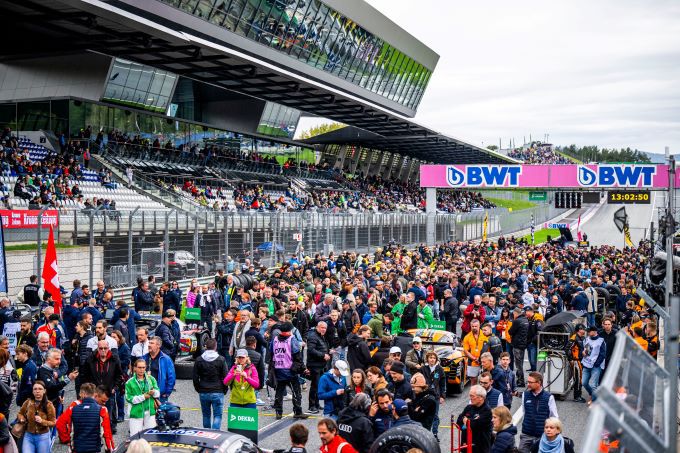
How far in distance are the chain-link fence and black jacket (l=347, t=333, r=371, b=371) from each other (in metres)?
9.97

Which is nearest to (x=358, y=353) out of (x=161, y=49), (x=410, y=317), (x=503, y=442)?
(x=410, y=317)

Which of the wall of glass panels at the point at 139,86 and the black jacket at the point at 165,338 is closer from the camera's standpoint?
the black jacket at the point at 165,338

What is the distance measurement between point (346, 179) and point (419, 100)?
11.6m

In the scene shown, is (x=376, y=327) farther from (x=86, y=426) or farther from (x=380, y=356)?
(x=86, y=426)

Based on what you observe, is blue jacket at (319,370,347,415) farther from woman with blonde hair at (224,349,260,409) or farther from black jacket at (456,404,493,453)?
black jacket at (456,404,493,453)

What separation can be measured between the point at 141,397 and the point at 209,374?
1.21 metres

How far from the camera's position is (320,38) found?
50531 mm

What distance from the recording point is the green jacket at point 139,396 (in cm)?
1067

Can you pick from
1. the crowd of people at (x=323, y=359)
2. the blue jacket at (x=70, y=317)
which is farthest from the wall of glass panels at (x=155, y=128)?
the blue jacket at (x=70, y=317)

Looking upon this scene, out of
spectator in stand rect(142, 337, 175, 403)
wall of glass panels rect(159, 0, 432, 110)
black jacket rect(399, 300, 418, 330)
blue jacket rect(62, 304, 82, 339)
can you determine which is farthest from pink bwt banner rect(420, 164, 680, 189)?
spectator in stand rect(142, 337, 175, 403)

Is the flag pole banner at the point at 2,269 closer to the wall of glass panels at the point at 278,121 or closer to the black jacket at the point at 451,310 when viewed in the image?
the black jacket at the point at 451,310

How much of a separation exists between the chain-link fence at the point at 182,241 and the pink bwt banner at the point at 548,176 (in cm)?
966

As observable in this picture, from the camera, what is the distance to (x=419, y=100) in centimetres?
7269

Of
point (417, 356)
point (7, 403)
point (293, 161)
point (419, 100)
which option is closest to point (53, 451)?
point (7, 403)
